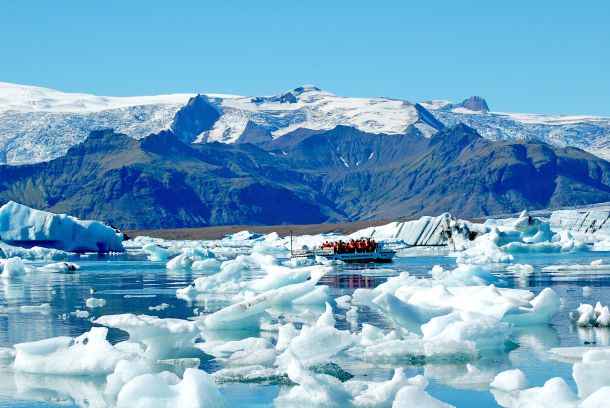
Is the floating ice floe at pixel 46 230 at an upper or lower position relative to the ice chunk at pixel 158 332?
upper

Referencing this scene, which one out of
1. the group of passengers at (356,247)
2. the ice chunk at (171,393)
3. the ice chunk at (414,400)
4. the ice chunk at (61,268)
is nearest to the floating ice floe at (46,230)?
the ice chunk at (61,268)

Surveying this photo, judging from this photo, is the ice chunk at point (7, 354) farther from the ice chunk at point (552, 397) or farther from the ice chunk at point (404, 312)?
the ice chunk at point (552, 397)

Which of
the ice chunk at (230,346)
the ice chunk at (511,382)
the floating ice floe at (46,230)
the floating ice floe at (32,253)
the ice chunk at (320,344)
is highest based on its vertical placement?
the floating ice floe at (46,230)

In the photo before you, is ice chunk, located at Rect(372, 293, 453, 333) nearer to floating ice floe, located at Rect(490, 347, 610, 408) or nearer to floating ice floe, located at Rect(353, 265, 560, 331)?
floating ice floe, located at Rect(353, 265, 560, 331)

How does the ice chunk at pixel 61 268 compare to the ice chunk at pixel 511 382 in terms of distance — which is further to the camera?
the ice chunk at pixel 61 268

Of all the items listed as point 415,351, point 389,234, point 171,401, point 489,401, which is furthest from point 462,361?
point 389,234

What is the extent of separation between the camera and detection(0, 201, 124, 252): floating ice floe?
77.1 metres

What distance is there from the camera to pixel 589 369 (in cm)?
1434

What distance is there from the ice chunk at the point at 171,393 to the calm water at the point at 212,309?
2.96 ft

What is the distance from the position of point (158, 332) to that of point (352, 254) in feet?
150

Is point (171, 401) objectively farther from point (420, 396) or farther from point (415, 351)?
point (415, 351)

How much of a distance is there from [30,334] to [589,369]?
12485mm

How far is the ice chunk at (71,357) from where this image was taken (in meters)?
17.1

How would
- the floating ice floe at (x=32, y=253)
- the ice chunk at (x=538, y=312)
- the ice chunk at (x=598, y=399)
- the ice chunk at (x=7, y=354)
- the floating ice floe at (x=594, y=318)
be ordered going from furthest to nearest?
the floating ice floe at (x=32, y=253) → the ice chunk at (x=538, y=312) → the floating ice floe at (x=594, y=318) → the ice chunk at (x=7, y=354) → the ice chunk at (x=598, y=399)
